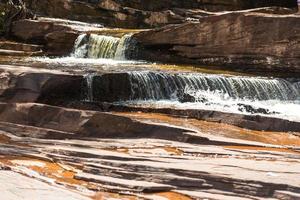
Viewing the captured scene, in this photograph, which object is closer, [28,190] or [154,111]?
[28,190]

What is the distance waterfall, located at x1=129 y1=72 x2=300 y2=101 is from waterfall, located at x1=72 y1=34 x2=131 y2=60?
630 centimetres

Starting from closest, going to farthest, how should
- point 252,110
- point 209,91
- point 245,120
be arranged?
point 245,120, point 252,110, point 209,91

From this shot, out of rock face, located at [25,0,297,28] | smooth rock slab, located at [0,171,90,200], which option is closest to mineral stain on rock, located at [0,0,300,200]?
smooth rock slab, located at [0,171,90,200]

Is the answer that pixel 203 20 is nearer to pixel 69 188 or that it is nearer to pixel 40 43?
pixel 40 43

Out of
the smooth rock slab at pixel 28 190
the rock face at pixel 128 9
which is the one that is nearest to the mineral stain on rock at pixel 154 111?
the smooth rock slab at pixel 28 190

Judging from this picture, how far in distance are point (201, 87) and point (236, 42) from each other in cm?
465

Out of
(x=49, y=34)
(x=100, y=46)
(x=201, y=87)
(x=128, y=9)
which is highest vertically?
(x=128, y=9)

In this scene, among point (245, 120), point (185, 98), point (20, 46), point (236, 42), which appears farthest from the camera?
point (20, 46)

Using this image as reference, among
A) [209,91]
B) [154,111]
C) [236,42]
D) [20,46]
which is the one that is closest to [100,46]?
[20,46]

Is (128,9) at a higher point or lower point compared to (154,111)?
higher

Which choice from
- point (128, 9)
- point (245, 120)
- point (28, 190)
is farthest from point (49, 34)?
point (28, 190)

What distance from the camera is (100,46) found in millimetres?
22391

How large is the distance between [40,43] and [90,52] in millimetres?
3407

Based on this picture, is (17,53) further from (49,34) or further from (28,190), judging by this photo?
(28,190)
